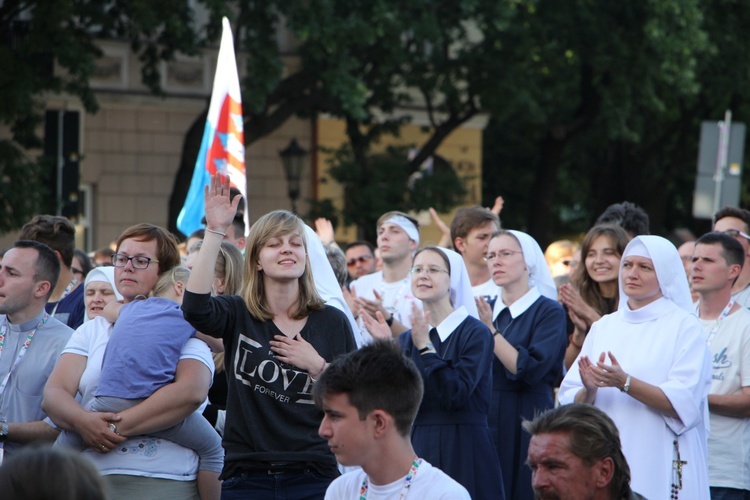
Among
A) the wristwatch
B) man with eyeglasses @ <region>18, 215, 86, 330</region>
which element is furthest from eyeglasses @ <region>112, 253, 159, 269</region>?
man with eyeglasses @ <region>18, 215, 86, 330</region>

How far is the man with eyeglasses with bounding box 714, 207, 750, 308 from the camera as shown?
725 centimetres

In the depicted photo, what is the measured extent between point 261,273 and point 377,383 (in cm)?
124

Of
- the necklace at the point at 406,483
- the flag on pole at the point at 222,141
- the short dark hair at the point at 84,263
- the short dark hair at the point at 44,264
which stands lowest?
the necklace at the point at 406,483

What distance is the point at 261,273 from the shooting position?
5.22 meters

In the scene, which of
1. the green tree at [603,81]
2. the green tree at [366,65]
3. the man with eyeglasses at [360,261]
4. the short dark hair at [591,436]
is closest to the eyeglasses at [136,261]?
the short dark hair at [591,436]

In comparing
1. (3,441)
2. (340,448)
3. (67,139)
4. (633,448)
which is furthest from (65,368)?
(67,139)

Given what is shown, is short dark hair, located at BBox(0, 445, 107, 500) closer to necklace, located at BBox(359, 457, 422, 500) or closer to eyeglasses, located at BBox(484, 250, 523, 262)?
necklace, located at BBox(359, 457, 422, 500)

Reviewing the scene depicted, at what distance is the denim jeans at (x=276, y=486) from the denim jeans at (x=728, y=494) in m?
2.69

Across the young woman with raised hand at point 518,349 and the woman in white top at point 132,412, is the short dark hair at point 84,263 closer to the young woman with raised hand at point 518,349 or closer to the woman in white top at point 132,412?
the young woman with raised hand at point 518,349

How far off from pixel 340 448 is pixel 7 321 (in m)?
2.75

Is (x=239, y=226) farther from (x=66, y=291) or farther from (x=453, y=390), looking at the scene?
(x=453, y=390)

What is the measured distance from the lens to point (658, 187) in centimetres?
2747

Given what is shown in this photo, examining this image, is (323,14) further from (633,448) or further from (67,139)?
(633,448)

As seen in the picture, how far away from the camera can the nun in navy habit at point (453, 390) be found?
6.07m
